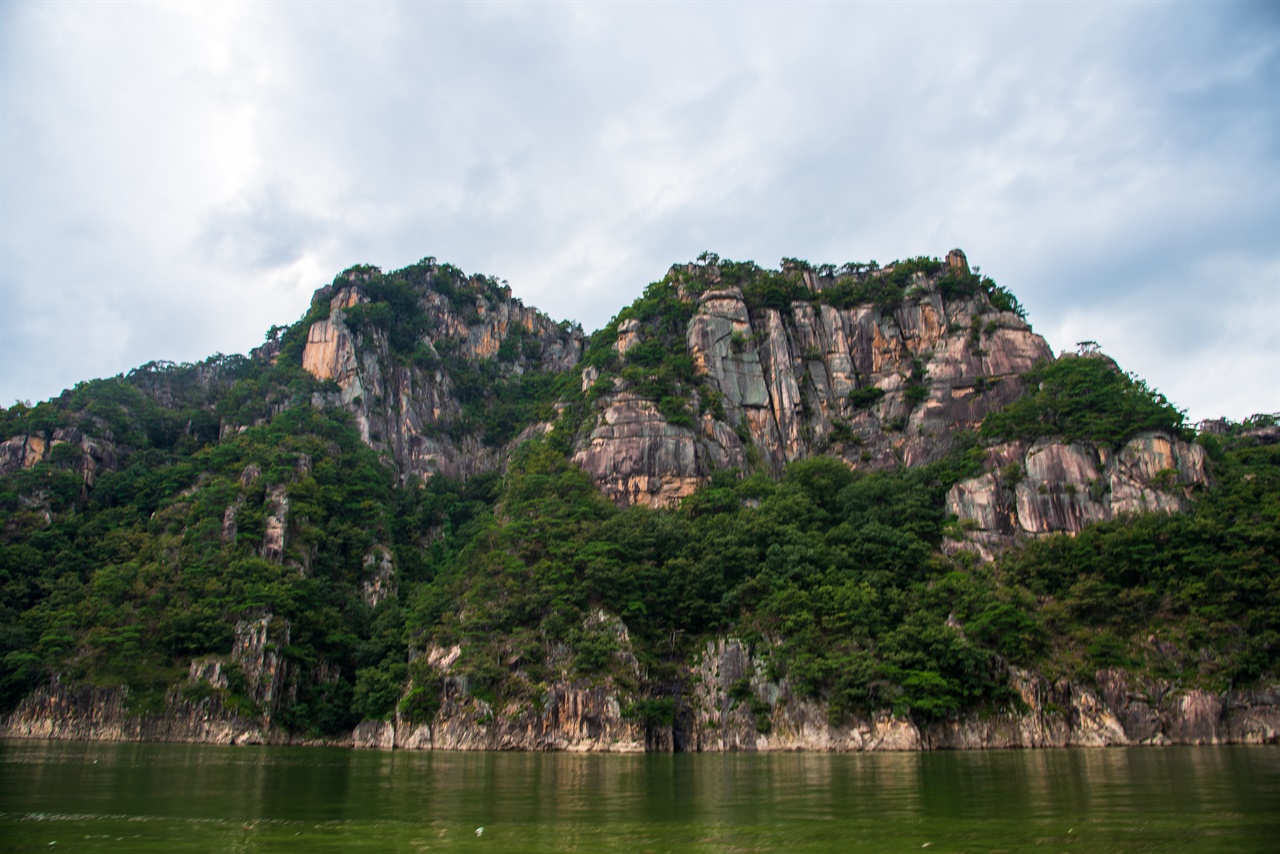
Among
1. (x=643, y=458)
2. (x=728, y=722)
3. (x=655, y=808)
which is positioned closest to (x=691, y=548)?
(x=728, y=722)

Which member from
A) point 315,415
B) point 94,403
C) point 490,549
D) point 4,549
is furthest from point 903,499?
point 94,403

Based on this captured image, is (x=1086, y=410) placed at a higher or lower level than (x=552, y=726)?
higher

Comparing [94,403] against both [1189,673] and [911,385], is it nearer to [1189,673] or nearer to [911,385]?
[911,385]

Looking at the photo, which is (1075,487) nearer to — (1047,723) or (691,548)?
(1047,723)

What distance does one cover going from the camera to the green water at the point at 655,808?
10469mm

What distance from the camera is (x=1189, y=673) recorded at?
40969mm

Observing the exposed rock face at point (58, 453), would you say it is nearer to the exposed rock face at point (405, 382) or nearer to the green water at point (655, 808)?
the exposed rock face at point (405, 382)

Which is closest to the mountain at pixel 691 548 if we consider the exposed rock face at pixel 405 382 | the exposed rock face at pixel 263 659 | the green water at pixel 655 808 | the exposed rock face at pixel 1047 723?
the exposed rock face at pixel 1047 723

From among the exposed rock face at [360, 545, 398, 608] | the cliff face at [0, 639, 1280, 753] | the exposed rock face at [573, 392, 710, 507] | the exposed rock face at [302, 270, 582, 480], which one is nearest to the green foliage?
the cliff face at [0, 639, 1280, 753]

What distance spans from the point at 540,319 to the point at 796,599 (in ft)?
239

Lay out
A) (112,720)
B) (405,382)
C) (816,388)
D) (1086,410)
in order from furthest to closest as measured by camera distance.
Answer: (405,382), (816,388), (1086,410), (112,720)

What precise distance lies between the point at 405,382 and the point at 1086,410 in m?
67.2

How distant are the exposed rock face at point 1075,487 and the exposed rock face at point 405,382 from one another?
52.4m

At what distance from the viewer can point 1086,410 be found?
59062mm
